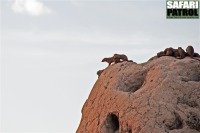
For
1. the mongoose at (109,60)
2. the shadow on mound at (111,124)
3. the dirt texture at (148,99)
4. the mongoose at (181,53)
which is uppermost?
the mongoose at (181,53)

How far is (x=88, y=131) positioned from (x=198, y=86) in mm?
2597

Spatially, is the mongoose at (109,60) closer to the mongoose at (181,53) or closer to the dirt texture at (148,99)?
the dirt texture at (148,99)

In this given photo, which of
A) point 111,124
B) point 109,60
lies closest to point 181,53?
point 109,60

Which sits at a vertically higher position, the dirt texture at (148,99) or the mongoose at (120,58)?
the mongoose at (120,58)

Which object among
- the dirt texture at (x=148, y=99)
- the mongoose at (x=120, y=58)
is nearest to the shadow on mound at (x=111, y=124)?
the dirt texture at (x=148, y=99)

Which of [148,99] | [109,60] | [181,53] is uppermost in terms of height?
[181,53]

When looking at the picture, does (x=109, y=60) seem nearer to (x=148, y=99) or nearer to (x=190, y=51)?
(x=190, y=51)

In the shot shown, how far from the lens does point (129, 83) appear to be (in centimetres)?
1002

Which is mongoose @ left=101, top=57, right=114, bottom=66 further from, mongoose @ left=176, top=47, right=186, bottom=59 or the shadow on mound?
the shadow on mound

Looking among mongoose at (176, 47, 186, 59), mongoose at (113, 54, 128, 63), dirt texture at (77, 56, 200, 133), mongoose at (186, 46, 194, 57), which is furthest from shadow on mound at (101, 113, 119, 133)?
mongoose at (186, 46, 194, 57)

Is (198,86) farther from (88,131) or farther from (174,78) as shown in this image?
(88,131)

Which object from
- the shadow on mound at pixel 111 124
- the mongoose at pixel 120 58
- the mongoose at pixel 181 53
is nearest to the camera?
the shadow on mound at pixel 111 124

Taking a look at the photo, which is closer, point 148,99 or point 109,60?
point 148,99

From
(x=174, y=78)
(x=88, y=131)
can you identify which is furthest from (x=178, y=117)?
(x=88, y=131)
